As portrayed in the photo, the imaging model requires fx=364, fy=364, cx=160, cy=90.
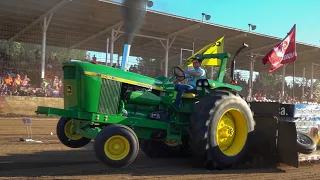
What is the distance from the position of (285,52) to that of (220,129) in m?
6.54

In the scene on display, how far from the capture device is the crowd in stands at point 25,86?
16.1 m

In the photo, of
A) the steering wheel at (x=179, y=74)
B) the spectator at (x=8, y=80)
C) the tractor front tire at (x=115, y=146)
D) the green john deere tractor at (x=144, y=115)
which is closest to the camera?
the tractor front tire at (x=115, y=146)

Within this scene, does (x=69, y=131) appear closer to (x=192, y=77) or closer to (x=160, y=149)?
(x=160, y=149)

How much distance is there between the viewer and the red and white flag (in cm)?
1102

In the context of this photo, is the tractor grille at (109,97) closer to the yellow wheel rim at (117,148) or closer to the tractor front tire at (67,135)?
the yellow wheel rim at (117,148)

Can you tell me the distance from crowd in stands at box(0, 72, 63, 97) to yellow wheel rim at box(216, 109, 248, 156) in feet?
37.0

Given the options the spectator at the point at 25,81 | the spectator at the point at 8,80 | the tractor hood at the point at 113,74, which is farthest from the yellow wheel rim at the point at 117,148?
the spectator at the point at 25,81

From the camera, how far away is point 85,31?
1980cm

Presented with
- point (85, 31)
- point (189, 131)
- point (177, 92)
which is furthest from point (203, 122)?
point (85, 31)

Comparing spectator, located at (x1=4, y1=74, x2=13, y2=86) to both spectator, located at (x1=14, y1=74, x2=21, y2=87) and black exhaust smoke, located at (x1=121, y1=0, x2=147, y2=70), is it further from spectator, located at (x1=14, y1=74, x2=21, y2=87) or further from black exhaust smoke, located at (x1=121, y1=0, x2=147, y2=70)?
black exhaust smoke, located at (x1=121, y1=0, x2=147, y2=70)

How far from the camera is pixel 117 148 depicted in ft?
16.6

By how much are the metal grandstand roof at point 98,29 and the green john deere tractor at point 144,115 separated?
1094 cm

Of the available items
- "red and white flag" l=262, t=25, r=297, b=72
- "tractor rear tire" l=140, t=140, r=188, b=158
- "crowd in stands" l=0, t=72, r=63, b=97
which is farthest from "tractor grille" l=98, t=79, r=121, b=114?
"crowd in stands" l=0, t=72, r=63, b=97

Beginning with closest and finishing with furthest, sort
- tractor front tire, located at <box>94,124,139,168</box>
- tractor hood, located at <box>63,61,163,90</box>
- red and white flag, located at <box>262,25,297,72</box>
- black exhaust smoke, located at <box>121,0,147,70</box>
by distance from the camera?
tractor front tire, located at <box>94,124,139,168</box> → tractor hood, located at <box>63,61,163,90</box> → black exhaust smoke, located at <box>121,0,147,70</box> → red and white flag, located at <box>262,25,297,72</box>
